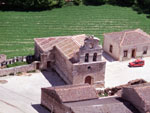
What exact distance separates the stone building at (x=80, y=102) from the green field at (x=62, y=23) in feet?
68.2

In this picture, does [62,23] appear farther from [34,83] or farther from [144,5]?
[34,83]

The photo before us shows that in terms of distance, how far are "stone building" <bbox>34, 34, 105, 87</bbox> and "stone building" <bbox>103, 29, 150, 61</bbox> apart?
28.6 feet

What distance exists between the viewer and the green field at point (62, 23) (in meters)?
77.8

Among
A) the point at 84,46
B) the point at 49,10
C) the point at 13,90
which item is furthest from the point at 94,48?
the point at 49,10

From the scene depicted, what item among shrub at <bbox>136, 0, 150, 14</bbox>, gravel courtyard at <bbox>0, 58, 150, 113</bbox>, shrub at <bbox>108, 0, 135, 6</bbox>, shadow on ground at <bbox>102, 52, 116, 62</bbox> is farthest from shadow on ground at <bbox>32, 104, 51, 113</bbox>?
shrub at <bbox>108, 0, 135, 6</bbox>

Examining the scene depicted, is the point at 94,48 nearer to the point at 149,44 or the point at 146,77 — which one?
the point at 146,77

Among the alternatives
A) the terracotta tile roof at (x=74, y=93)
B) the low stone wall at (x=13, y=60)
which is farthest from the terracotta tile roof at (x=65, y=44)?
the terracotta tile roof at (x=74, y=93)

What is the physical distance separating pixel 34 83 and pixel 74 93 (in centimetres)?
1079

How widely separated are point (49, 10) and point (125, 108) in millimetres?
46089

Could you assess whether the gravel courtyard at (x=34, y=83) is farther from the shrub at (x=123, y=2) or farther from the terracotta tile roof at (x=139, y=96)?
the shrub at (x=123, y=2)

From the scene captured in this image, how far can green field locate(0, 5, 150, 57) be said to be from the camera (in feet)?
255

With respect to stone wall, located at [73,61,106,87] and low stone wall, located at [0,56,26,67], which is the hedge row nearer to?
low stone wall, located at [0,56,26,67]

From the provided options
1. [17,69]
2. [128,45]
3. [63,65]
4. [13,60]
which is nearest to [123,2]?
[128,45]

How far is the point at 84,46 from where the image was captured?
5994cm
